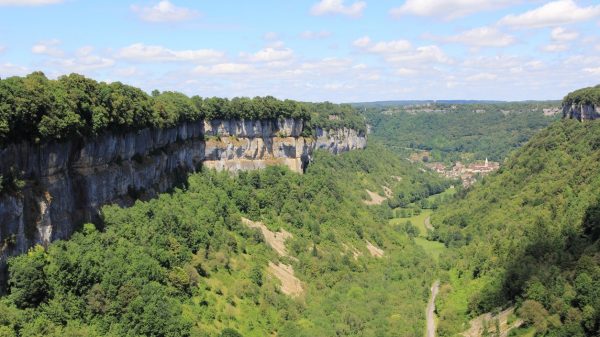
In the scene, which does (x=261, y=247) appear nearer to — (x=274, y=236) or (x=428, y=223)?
(x=274, y=236)

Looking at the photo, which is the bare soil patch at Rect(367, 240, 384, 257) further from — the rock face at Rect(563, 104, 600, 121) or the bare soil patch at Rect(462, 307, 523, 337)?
the rock face at Rect(563, 104, 600, 121)

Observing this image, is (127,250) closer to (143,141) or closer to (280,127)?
(143,141)

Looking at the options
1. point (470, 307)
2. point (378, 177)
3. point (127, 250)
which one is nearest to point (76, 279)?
point (127, 250)

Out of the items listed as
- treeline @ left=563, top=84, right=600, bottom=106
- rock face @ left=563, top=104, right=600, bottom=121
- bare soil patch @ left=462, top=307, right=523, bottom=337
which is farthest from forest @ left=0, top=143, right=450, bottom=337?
treeline @ left=563, top=84, right=600, bottom=106

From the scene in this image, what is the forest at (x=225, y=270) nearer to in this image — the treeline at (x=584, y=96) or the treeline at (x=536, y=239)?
the treeline at (x=536, y=239)

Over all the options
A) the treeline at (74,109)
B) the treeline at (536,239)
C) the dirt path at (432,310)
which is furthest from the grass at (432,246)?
the treeline at (74,109)

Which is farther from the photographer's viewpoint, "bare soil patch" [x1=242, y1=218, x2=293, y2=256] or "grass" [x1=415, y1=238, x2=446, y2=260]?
"grass" [x1=415, y1=238, x2=446, y2=260]
